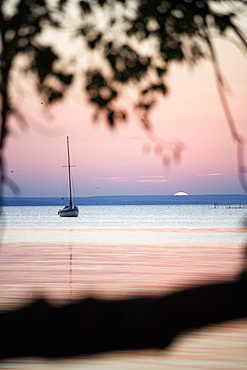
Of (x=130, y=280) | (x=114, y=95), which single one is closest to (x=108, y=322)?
(x=114, y=95)

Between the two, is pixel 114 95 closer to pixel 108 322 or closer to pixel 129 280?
pixel 108 322

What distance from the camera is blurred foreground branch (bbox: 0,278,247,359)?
2.88 metres

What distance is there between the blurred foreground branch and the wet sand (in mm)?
102

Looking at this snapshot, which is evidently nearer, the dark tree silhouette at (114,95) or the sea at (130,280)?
the dark tree silhouette at (114,95)

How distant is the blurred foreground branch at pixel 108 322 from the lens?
2.88m

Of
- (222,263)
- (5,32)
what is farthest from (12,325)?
(222,263)

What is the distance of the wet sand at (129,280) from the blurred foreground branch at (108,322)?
102 mm

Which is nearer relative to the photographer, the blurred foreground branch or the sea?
the blurred foreground branch

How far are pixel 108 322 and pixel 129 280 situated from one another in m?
19.7

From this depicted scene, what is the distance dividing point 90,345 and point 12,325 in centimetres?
41

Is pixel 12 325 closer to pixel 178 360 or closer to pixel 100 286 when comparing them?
pixel 178 360

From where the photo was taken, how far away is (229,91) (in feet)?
12.5

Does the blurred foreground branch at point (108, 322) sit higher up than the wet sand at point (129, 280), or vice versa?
the blurred foreground branch at point (108, 322)

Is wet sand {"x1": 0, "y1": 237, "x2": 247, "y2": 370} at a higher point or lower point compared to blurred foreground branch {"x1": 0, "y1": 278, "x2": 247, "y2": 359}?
lower
